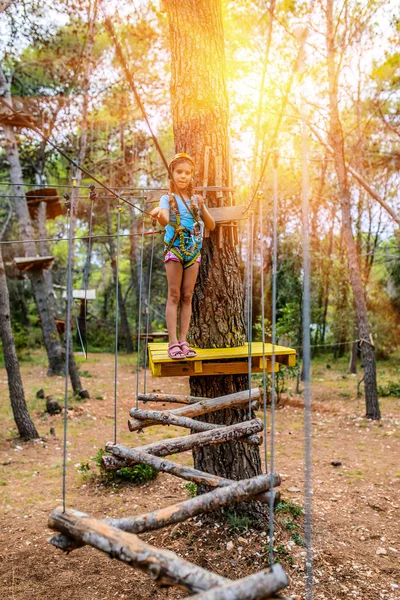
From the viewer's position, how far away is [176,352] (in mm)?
2643

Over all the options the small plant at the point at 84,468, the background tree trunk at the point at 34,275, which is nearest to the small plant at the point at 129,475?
the small plant at the point at 84,468

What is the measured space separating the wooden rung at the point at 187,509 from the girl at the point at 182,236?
1095 mm

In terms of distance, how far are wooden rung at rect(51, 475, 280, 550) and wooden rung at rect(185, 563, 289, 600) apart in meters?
0.42

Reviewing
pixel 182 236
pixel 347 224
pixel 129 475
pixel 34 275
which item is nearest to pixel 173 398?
pixel 182 236

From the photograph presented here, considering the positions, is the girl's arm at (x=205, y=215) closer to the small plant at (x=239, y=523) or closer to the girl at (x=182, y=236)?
the girl at (x=182, y=236)

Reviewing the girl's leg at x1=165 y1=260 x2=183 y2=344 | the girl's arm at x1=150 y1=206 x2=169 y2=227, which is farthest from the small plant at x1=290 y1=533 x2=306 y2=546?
the girl's arm at x1=150 y1=206 x2=169 y2=227

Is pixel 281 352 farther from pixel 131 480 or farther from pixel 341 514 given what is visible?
pixel 131 480

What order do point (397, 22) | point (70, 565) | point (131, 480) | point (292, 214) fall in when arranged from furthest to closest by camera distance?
point (292, 214)
point (397, 22)
point (131, 480)
point (70, 565)

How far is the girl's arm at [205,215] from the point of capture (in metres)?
2.91

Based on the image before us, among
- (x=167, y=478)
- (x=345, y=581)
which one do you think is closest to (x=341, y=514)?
(x=345, y=581)

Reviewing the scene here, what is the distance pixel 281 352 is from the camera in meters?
2.77

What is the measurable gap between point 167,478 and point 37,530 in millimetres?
1386

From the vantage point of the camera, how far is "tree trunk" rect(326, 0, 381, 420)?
23.7 ft

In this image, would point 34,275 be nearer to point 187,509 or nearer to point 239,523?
point 239,523
